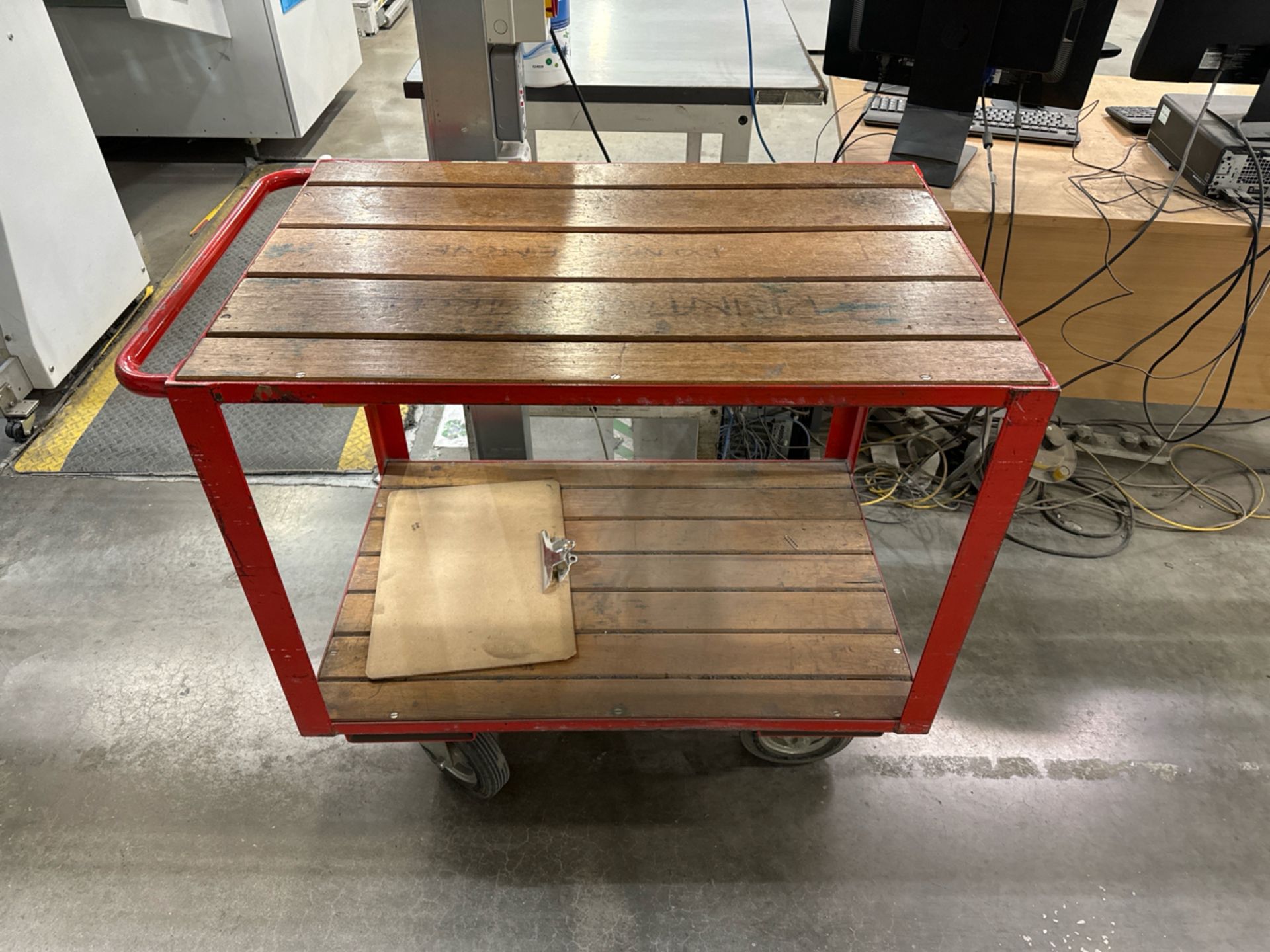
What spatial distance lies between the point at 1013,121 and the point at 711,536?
1285mm

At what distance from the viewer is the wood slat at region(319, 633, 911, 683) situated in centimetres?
123

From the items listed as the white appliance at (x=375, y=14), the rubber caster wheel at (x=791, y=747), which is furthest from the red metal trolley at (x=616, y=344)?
the white appliance at (x=375, y=14)

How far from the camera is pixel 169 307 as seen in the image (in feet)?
2.92

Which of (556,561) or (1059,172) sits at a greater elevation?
(1059,172)

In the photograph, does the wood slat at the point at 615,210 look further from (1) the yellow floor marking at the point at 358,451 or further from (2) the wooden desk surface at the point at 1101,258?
(1) the yellow floor marking at the point at 358,451

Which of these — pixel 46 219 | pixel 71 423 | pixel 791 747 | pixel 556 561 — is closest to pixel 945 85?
pixel 556 561

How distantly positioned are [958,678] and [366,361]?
1.32 metres

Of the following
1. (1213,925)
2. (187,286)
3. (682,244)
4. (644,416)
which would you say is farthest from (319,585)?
(1213,925)

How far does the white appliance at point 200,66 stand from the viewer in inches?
115

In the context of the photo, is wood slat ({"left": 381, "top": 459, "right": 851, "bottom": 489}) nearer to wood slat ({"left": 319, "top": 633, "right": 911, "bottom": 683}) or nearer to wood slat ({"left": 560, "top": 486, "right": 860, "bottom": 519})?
wood slat ({"left": 560, "top": 486, "right": 860, "bottom": 519})

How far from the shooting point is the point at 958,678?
1.62 meters

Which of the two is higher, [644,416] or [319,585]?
[644,416]

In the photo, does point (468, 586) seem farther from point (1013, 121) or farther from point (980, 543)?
point (1013, 121)

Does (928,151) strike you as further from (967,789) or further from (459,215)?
(967,789)
